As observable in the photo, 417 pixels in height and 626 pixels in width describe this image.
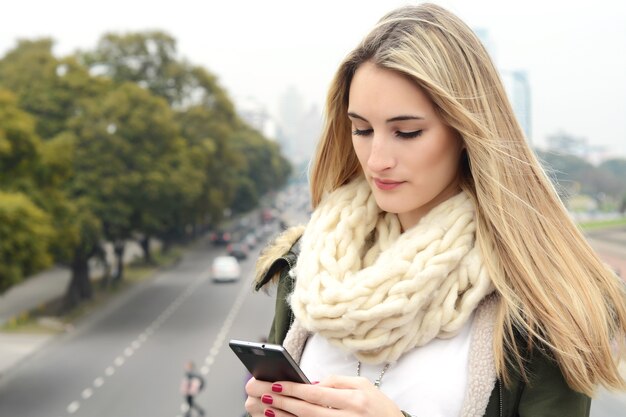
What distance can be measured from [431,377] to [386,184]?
433 millimetres

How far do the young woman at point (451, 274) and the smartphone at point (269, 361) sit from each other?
0.07 ft

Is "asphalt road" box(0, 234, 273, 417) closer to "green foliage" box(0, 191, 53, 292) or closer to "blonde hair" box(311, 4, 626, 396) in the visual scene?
"green foliage" box(0, 191, 53, 292)

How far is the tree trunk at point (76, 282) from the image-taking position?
2798cm

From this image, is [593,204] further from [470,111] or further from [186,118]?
[186,118]

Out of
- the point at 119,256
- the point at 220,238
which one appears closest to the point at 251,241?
the point at 220,238

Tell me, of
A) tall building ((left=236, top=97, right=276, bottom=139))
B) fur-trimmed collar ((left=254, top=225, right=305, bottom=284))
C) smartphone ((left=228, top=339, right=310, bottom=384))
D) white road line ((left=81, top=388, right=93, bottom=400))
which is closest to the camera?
smartphone ((left=228, top=339, right=310, bottom=384))

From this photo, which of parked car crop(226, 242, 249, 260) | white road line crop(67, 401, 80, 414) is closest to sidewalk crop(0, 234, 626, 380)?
white road line crop(67, 401, 80, 414)

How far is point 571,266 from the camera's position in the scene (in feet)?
6.55

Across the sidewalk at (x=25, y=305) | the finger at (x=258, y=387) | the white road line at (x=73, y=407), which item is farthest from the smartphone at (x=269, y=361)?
the sidewalk at (x=25, y=305)

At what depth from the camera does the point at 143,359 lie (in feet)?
73.9

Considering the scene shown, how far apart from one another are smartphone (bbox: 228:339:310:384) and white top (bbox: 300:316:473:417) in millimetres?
243

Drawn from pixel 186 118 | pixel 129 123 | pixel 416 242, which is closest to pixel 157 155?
pixel 129 123

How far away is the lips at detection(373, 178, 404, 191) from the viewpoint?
207cm

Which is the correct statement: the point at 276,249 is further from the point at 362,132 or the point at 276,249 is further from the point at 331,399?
the point at 331,399
